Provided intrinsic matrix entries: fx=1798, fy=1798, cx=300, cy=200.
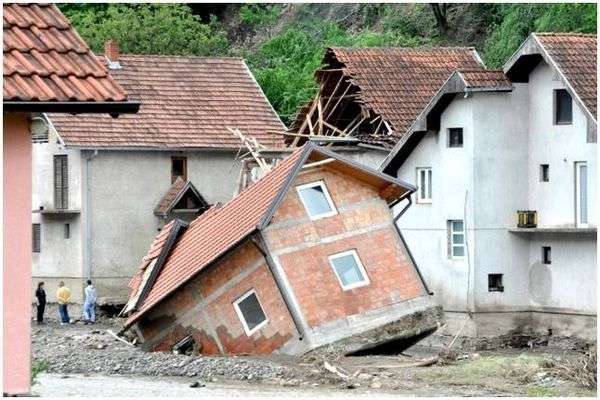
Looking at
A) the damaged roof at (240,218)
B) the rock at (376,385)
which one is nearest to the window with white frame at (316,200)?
the damaged roof at (240,218)

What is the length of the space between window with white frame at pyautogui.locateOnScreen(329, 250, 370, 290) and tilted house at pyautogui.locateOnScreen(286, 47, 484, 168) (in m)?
12.7

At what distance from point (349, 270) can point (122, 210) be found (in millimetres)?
21214

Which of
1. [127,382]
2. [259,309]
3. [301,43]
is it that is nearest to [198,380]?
[127,382]

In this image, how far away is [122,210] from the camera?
57.5 m

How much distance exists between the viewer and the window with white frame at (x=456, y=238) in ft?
150

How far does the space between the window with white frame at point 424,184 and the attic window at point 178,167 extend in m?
12.7

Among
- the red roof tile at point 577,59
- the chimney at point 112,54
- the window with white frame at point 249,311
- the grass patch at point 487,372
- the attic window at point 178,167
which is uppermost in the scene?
the chimney at point 112,54

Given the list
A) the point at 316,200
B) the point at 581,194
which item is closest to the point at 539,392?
the point at 316,200

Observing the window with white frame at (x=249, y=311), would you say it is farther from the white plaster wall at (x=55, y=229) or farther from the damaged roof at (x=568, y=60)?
the white plaster wall at (x=55, y=229)

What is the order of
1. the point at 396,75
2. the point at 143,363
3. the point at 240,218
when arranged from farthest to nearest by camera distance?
the point at 396,75, the point at 240,218, the point at 143,363

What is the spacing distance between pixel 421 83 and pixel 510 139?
8877 mm

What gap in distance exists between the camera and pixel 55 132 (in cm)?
5697

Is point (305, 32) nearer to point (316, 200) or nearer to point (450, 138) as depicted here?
point (450, 138)

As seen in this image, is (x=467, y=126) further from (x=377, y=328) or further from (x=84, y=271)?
(x=84, y=271)
